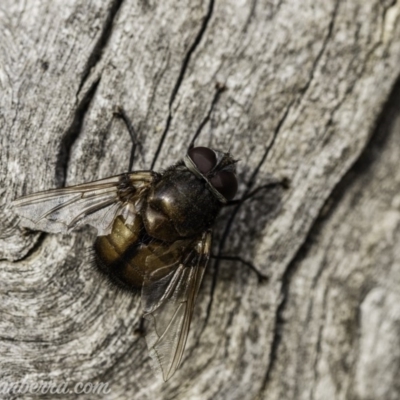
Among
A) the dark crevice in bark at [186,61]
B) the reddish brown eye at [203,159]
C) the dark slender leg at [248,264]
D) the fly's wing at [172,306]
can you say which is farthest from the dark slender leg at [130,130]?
the dark slender leg at [248,264]

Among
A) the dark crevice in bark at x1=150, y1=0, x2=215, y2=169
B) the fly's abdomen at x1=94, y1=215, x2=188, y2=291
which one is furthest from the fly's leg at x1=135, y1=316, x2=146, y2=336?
the dark crevice in bark at x1=150, y1=0, x2=215, y2=169

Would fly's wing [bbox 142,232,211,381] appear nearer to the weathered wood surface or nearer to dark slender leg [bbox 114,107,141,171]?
the weathered wood surface

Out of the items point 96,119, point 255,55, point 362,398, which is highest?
point 96,119

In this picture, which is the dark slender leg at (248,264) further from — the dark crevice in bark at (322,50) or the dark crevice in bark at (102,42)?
the dark crevice in bark at (102,42)

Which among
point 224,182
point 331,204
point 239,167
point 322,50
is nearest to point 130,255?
point 224,182

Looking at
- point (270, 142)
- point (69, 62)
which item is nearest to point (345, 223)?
point (270, 142)

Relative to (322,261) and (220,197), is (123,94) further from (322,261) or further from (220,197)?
(322,261)
